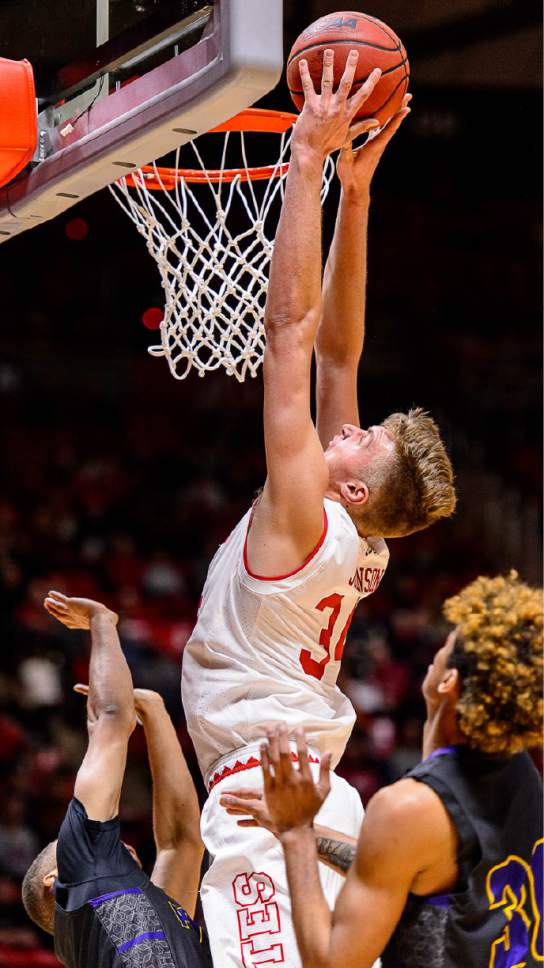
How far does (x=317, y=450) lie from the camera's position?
9.46 feet

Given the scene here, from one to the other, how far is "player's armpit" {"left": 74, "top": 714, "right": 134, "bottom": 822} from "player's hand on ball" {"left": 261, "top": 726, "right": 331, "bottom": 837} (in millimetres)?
820

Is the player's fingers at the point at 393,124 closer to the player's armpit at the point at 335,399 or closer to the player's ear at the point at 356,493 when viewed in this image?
the player's armpit at the point at 335,399

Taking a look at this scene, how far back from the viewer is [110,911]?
3.03m

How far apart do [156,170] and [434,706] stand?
194 centimetres

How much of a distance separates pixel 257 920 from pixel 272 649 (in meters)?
0.60

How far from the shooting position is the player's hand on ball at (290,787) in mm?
2387

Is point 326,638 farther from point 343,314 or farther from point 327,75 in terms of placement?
point 327,75

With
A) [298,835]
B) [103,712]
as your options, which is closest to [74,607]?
[103,712]

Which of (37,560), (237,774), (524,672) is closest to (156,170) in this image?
(237,774)

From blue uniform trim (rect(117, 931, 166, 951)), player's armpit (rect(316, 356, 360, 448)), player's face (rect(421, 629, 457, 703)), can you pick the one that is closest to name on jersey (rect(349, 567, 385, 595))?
player's armpit (rect(316, 356, 360, 448))

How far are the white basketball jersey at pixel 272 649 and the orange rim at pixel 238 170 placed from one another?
1216 mm

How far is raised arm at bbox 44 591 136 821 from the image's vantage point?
3141mm

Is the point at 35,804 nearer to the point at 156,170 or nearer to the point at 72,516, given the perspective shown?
the point at 72,516

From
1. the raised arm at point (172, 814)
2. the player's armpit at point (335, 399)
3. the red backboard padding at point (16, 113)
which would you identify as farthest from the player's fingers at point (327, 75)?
the raised arm at point (172, 814)
